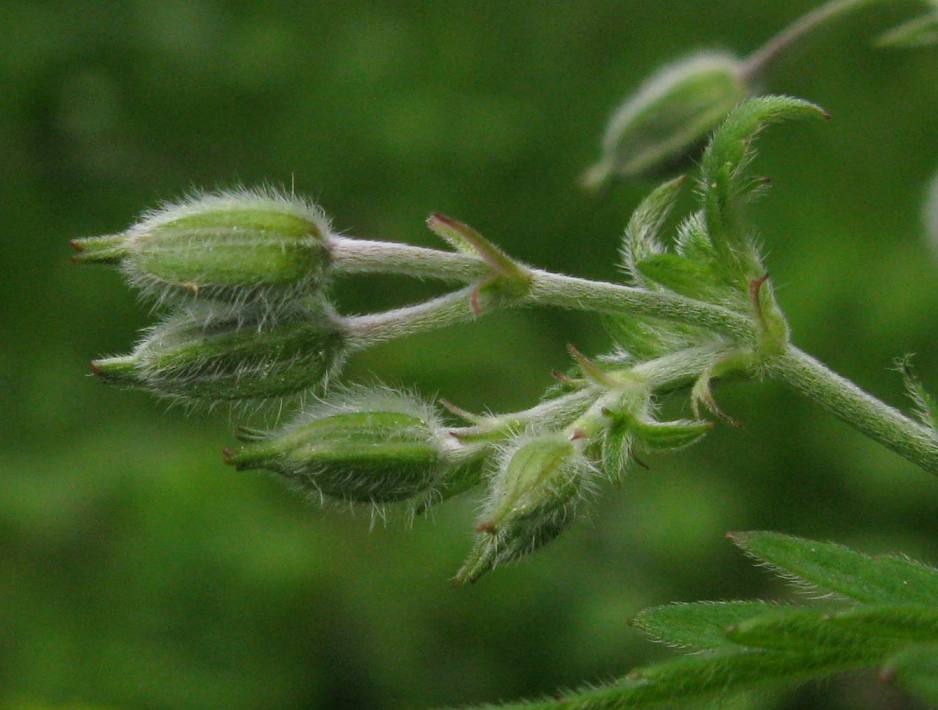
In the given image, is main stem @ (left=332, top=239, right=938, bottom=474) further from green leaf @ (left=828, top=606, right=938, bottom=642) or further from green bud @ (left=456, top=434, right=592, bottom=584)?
green leaf @ (left=828, top=606, right=938, bottom=642)

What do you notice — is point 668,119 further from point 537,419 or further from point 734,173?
point 537,419

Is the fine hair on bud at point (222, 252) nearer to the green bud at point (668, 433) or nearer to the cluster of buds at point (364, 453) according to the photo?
the cluster of buds at point (364, 453)

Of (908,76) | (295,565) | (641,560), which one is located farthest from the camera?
(908,76)

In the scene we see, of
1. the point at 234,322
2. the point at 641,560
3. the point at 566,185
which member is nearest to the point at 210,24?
the point at 566,185

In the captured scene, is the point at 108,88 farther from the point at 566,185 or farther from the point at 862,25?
the point at 862,25

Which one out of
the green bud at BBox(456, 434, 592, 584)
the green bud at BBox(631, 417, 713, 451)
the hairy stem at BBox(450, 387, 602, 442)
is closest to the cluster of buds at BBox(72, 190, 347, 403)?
the hairy stem at BBox(450, 387, 602, 442)

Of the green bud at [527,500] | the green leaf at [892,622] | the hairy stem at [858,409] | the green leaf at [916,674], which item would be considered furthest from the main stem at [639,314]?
the green leaf at [916,674]
